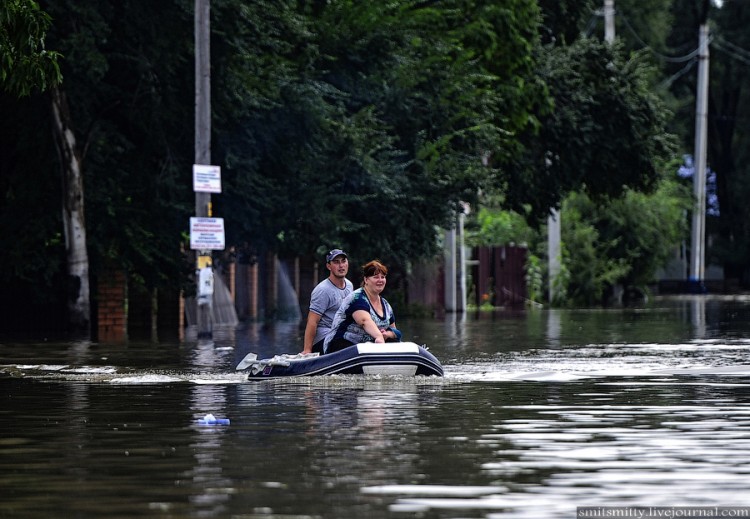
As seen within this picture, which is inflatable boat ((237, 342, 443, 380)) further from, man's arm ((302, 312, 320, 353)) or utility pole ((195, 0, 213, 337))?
utility pole ((195, 0, 213, 337))

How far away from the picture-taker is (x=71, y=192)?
34.4m

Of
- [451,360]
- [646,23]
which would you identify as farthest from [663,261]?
[451,360]

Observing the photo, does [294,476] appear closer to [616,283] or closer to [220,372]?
[220,372]

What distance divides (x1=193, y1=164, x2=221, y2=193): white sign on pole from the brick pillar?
4830mm

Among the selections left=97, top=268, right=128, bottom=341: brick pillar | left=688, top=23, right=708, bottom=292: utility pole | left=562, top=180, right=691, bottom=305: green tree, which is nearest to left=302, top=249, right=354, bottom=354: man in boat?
left=97, top=268, right=128, bottom=341: brick pillar

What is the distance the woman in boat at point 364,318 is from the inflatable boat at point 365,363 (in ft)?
1.19

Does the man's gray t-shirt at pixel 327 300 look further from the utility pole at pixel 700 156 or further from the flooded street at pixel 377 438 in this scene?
the utility pole at pixel 700 156

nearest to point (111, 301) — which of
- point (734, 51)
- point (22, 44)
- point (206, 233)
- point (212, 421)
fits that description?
point (206, 233)

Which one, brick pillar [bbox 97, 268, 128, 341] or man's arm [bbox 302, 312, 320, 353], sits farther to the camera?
brick pillar [bbox 97, 268, 128, 341]

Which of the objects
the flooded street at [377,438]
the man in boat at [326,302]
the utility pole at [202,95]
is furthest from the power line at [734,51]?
the man in boat at [326,302]

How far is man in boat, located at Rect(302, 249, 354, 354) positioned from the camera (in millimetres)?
21781

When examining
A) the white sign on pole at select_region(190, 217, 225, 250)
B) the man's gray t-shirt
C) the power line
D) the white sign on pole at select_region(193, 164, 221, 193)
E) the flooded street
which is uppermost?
the power line

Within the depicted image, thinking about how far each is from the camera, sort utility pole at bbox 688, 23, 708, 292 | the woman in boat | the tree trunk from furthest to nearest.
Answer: utility pole at bbox 688, 23, 708, 292 < the tree trunk < the woman in boat

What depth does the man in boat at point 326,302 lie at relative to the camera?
21781 mm
